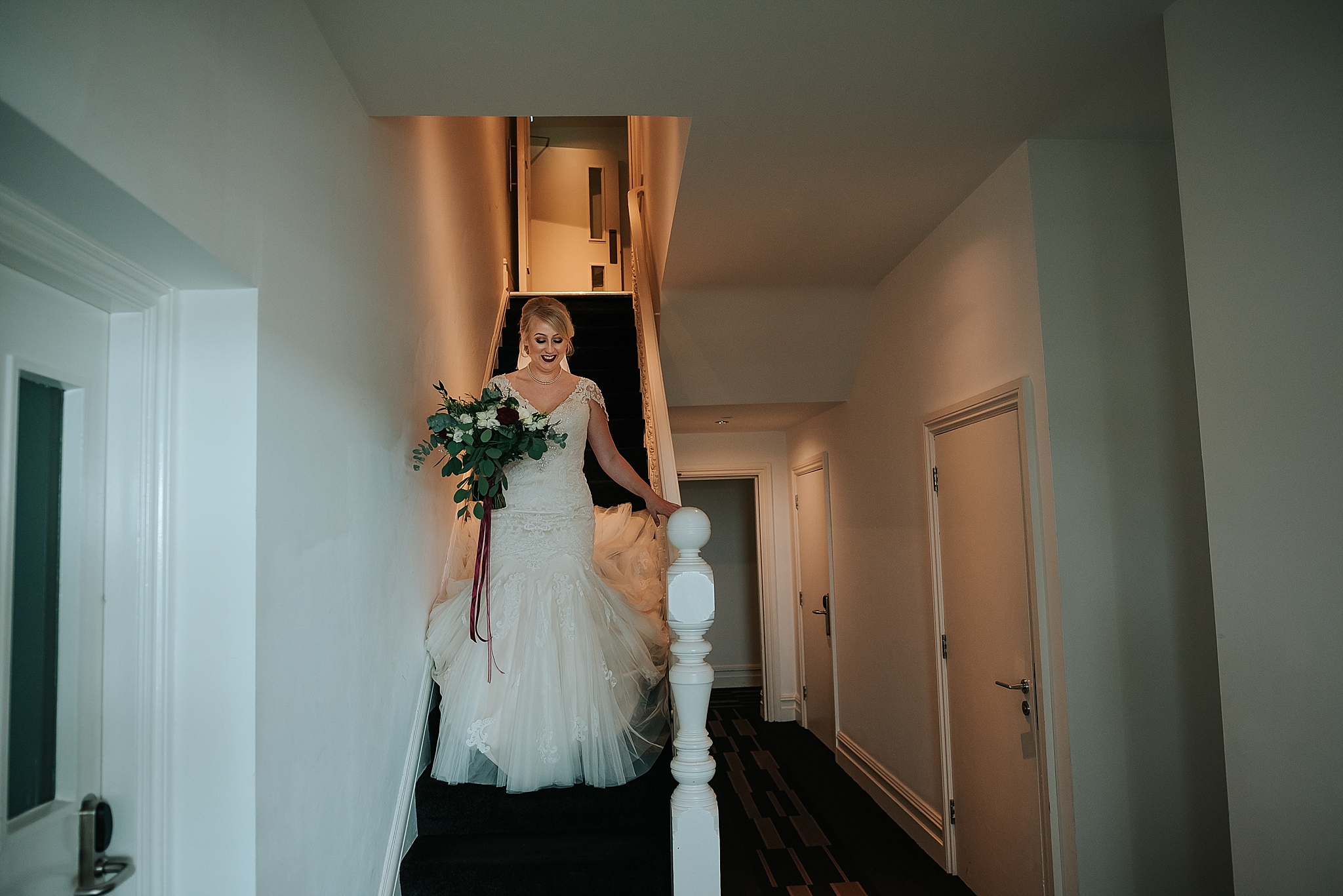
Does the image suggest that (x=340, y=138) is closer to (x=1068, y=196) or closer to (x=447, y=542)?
(x=447, y=542)

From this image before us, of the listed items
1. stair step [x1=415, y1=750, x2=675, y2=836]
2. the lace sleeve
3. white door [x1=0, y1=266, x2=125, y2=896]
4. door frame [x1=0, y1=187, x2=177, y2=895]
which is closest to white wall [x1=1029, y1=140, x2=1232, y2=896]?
stair step [x1=415, y1=750, x2=675, y2=836]

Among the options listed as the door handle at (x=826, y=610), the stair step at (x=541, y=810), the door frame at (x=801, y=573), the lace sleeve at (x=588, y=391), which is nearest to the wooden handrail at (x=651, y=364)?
the lace sleeve at (x=588, y=391)

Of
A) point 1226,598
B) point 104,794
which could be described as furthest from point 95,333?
point 1226,598

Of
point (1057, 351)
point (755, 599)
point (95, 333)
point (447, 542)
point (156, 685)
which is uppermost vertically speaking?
point (1057, 351)

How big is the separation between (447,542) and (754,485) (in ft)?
15.7

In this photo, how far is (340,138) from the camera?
220 cm

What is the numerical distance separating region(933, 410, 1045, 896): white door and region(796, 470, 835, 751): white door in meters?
2.27

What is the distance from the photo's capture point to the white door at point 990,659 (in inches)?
123

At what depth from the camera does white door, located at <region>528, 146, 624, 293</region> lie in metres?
8.25

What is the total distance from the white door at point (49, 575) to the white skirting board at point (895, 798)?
3854 millimetres

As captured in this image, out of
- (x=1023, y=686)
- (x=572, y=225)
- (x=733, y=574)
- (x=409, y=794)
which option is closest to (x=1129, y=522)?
(x=1023, y=686)

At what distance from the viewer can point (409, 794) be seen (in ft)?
8.20

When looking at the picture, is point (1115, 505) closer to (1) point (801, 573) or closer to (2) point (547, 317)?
(2) point (547, 317)

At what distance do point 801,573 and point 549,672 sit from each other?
493cm
